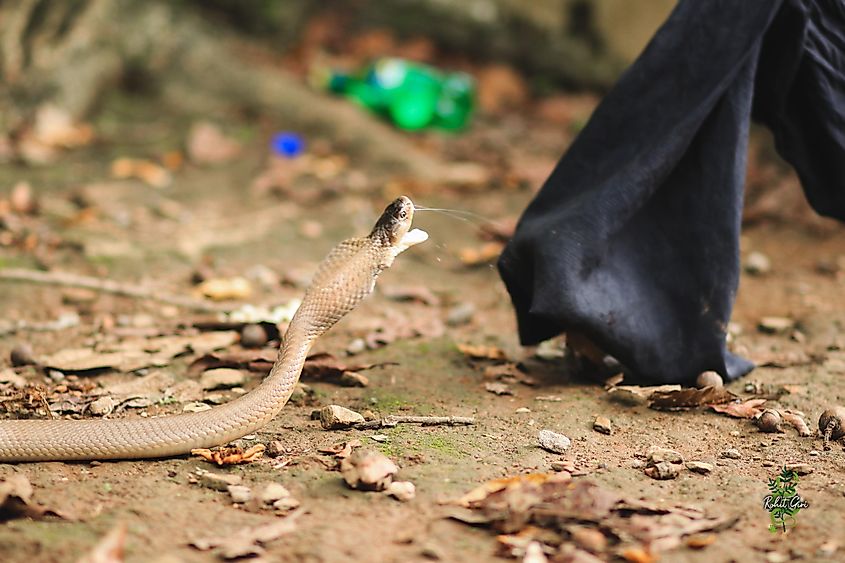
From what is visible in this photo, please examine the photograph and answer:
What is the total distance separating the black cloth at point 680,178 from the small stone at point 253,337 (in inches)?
40.3

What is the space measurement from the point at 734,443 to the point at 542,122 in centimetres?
480

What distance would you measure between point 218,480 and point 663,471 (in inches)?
48.5

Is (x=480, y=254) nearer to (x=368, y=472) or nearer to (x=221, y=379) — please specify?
(x=221, y=379)

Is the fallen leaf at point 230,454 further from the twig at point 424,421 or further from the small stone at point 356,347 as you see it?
the small stone at point 356,347

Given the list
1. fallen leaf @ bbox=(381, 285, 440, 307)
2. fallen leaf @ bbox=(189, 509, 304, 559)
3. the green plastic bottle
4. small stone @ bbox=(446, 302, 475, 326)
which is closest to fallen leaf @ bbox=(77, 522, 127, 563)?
fallen leaf @ bbox=(189, 509, 304, 559)

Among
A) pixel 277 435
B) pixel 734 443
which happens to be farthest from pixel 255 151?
pixel 734 443

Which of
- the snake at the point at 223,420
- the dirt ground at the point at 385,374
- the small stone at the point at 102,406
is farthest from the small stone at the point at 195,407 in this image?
the snake at the point at 223,420

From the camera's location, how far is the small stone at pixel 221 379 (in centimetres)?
341

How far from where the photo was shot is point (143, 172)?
617cm

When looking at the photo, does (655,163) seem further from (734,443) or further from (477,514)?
(477,514)

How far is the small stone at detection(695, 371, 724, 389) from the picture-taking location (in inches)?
132

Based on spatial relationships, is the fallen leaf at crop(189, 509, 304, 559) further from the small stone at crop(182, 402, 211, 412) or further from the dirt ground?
the small stone at crop(182, 402, 211, 412)

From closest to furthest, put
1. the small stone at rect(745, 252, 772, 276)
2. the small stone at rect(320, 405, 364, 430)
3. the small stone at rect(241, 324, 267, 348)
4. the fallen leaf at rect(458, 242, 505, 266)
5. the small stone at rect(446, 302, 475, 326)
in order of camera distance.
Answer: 1. the small stone at rect(320, 405, 364, 430)
2. the small stone at rect(241, 324, 267, 348)
3. the small stone at rect(446, 302, 475, 326)
4. the small stone at rect(745, 252, 772, 276)
5. the fallen leaf at rect(458, 242, 505, 266)

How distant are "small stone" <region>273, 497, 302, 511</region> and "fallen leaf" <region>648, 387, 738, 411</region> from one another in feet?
4.33
